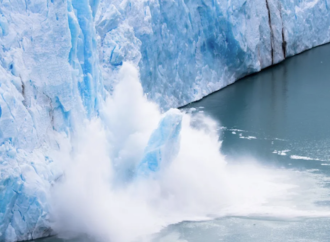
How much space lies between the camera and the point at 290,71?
1541 cm

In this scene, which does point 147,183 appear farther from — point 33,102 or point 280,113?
point 280,113

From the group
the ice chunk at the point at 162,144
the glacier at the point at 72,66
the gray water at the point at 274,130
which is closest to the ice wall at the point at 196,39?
the glacier at the point at 72,66

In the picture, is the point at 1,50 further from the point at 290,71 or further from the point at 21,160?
the point at 290,71

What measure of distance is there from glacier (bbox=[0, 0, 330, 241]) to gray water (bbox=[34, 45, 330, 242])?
21.7 inches

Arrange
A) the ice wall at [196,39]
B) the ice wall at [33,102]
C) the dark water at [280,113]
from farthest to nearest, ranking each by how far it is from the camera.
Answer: the ice wall at [196,39], the dark water at [280,113], the ice wall at [33,102]

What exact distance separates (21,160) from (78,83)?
1599 millimetres

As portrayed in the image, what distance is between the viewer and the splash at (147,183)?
730cm

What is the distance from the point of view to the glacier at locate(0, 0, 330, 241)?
22.4 ft

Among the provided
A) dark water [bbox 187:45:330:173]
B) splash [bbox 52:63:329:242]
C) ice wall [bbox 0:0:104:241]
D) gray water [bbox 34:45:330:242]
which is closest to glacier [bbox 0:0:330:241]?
ice wall [bbox 0:0:104:241]

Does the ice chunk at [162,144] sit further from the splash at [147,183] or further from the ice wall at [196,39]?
the ice wall at [196,39]

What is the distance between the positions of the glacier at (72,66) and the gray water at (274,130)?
0.55 meters

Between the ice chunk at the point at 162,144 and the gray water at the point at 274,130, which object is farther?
the ice chunk at the point at 162,144

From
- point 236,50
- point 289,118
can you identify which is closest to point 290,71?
point 236,50

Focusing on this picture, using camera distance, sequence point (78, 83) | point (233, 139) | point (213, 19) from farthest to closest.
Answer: point (213, 19), point (233, 139), point (78, 83)
